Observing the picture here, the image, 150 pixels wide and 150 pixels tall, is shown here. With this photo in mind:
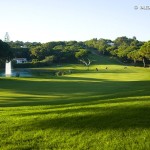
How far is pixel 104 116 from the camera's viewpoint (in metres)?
12.4

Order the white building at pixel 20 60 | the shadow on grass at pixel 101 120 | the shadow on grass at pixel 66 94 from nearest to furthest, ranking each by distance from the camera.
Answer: the shadow on grass at pixel 101 120, the shadow on grass at pixel 66 94, the white building at pixel 20 60

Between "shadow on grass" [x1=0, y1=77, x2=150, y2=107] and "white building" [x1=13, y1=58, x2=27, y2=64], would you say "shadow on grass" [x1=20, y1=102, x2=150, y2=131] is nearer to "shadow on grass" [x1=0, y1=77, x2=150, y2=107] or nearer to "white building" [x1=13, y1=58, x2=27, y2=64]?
"shadow on grass" [x1=0, y1=77, x2=150, y2=107]

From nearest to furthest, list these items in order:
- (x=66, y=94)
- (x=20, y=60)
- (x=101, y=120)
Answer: (x=101, y=120) → (x=66, y=94) → (x=20, y=60)

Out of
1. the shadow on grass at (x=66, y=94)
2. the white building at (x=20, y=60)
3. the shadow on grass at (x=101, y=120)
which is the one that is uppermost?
the white building at (x=20, y=60)

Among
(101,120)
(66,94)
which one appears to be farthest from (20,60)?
(101,120)

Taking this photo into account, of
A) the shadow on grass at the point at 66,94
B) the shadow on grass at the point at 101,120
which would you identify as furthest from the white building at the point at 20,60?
the shadow on grass at the point at 101,120

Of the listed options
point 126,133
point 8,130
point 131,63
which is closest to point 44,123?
point 8,130

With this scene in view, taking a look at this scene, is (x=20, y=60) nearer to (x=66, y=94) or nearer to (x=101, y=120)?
(x=66, y=94)

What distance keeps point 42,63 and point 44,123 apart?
11340 cm

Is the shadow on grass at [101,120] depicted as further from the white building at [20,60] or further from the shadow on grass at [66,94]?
the white building at [20,60]

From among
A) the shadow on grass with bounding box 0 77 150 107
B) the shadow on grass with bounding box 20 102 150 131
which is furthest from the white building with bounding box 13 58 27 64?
the shadow on grass with bounding box 20 102 150 131

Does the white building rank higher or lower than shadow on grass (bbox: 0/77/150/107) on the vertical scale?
higher

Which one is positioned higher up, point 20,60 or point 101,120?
point 20,60

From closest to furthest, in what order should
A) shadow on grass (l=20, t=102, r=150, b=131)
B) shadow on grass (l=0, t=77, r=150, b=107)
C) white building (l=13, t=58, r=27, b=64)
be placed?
shadow on grass (l=20, t=102, r=150, b=131)
shadow on grass (l=0, t=77, r=150, b=107)
white building (l=13, t=58, r=27, b=64)
